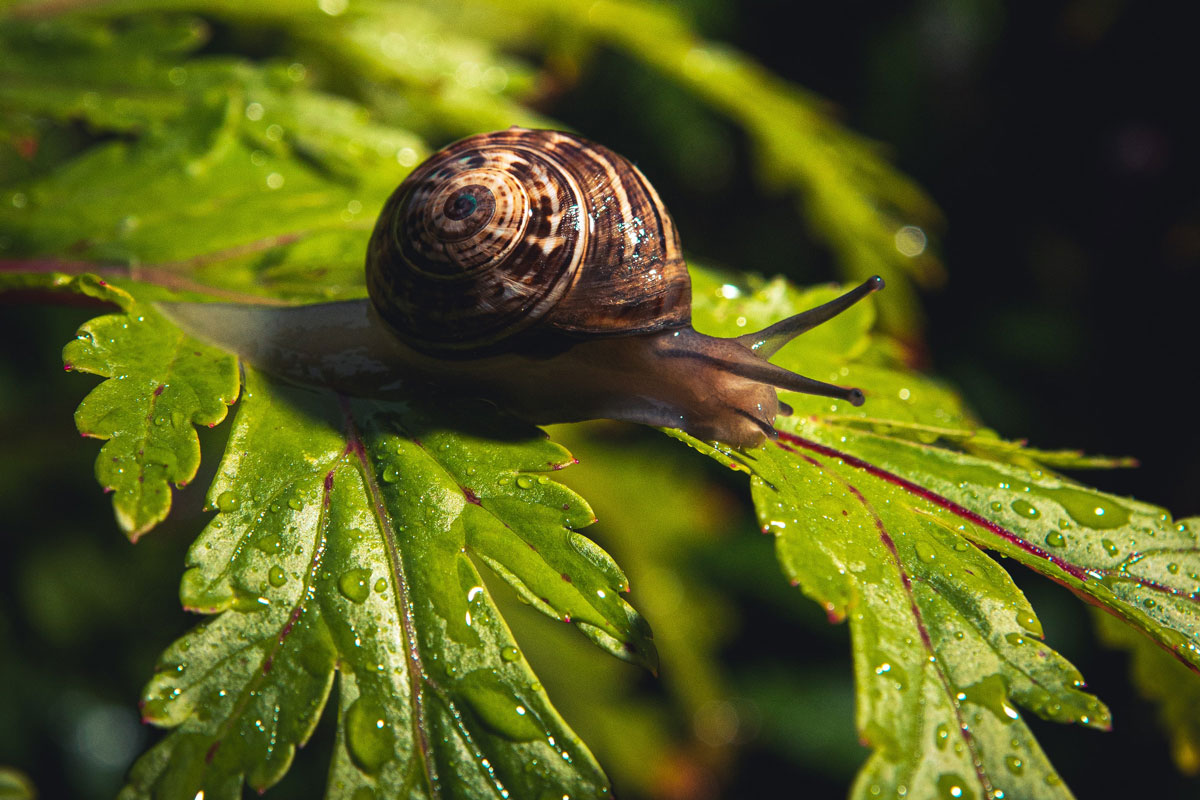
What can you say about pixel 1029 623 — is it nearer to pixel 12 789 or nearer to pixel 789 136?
pixel 12 789

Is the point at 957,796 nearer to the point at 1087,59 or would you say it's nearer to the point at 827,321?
the point at 827,321

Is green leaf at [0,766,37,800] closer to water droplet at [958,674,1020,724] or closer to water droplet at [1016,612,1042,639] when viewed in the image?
water droplet at [958,674,1020,724]

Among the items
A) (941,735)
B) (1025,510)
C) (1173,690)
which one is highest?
(1025,510)

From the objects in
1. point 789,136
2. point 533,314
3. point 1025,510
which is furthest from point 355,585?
point 789,136

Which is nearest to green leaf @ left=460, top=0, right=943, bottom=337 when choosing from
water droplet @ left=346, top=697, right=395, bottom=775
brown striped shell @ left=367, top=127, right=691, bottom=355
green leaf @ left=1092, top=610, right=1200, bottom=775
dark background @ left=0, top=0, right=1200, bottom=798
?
dark background @ left=0, top=0, right=1200, bottom=798

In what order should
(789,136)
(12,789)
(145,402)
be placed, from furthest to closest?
1. (789,136)
2. (12,789)
3. (145,402)

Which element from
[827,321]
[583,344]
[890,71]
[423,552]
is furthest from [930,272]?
[423,552]
